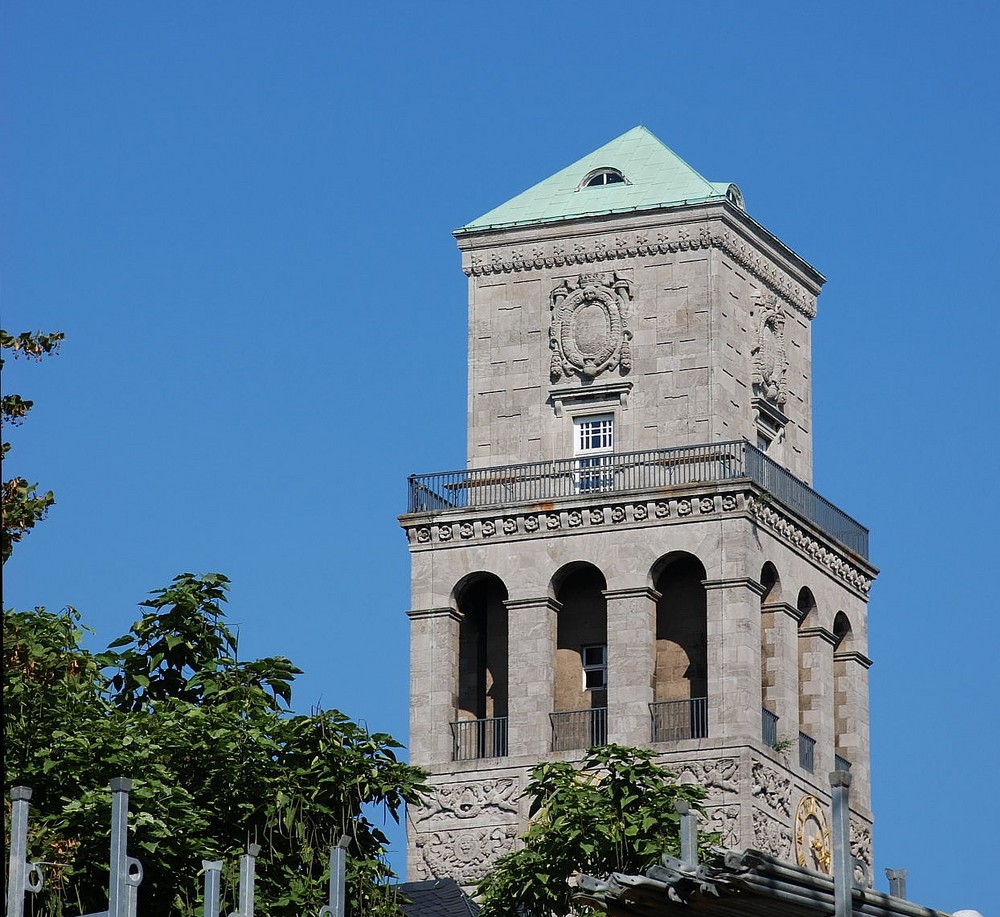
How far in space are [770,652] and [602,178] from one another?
13796mm

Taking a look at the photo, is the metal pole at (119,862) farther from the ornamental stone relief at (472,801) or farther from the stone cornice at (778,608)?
the stone cornice at (778,608)

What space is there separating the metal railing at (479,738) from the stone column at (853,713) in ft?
30.7

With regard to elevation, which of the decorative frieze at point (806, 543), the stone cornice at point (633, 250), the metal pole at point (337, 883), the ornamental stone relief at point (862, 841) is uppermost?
the stone cornice at point (633, 250)

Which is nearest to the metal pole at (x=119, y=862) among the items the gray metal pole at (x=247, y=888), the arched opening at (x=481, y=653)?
the gray metal pole at (x=247, y=888)

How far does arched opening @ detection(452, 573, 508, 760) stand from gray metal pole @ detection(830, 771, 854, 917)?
50362 mm

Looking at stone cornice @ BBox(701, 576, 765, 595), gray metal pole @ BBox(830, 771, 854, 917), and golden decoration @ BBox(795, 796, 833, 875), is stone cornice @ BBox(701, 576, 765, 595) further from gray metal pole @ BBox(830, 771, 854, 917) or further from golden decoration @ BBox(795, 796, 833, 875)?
gray metal pole @ BBox(830, 771, 854, 917)

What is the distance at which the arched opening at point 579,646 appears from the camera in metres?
81.7

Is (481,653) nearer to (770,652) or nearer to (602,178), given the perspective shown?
(770,652)

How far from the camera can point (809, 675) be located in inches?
3305

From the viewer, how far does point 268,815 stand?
58000mm

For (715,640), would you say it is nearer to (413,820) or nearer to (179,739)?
(413,820)

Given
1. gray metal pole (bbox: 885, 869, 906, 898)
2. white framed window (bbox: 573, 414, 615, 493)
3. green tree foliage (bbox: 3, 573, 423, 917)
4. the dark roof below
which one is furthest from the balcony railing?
gray metal pole (bbox: 885, 869, 906, 898)

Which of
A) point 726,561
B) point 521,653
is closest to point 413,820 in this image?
point 521,653

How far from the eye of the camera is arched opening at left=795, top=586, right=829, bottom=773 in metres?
83.4
